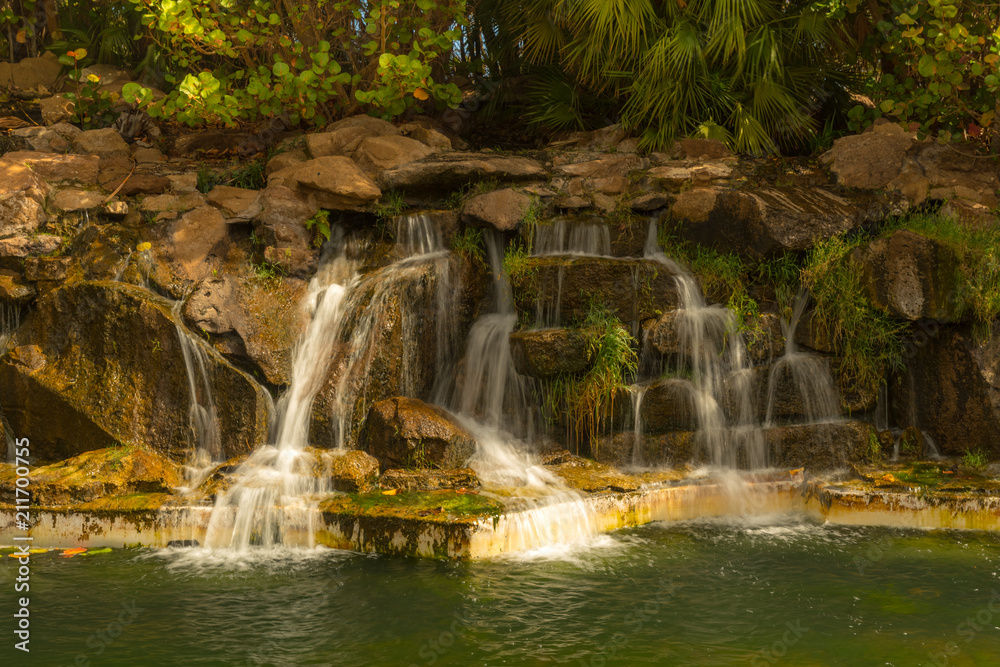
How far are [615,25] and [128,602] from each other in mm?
7895

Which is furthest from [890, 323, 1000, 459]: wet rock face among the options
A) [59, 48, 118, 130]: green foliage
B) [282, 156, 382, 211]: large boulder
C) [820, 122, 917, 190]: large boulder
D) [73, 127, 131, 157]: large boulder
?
[59, 48, 118, 130]: green foliage

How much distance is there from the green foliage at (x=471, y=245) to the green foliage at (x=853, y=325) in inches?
119

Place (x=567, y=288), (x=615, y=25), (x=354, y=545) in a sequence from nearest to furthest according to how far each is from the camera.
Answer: (x=354, y=545), (x=567, y=288), (x=615, y=25)

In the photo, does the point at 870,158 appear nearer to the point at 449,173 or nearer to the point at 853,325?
the point at 853,325

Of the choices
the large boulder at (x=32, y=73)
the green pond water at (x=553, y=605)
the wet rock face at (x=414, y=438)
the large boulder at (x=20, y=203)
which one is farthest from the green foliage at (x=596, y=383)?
the large boulder at (x=32, y=73)

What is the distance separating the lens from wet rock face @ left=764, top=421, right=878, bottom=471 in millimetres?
6707

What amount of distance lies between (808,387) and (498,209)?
3290mm

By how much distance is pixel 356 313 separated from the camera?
7.64 meters

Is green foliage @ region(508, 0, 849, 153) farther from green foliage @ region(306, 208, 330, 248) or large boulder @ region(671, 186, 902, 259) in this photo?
green foliage @ region(306, 208, 330, 248)

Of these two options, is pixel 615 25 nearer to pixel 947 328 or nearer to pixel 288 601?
pixel 947 328

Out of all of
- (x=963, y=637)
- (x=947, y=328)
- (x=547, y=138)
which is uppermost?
(x=547, y=138)

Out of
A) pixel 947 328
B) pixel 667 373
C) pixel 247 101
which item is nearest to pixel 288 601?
pixel 667 373

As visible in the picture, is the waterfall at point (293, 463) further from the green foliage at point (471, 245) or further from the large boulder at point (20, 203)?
the large boulder at point (20, 203)

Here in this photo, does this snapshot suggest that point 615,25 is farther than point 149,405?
Yes
